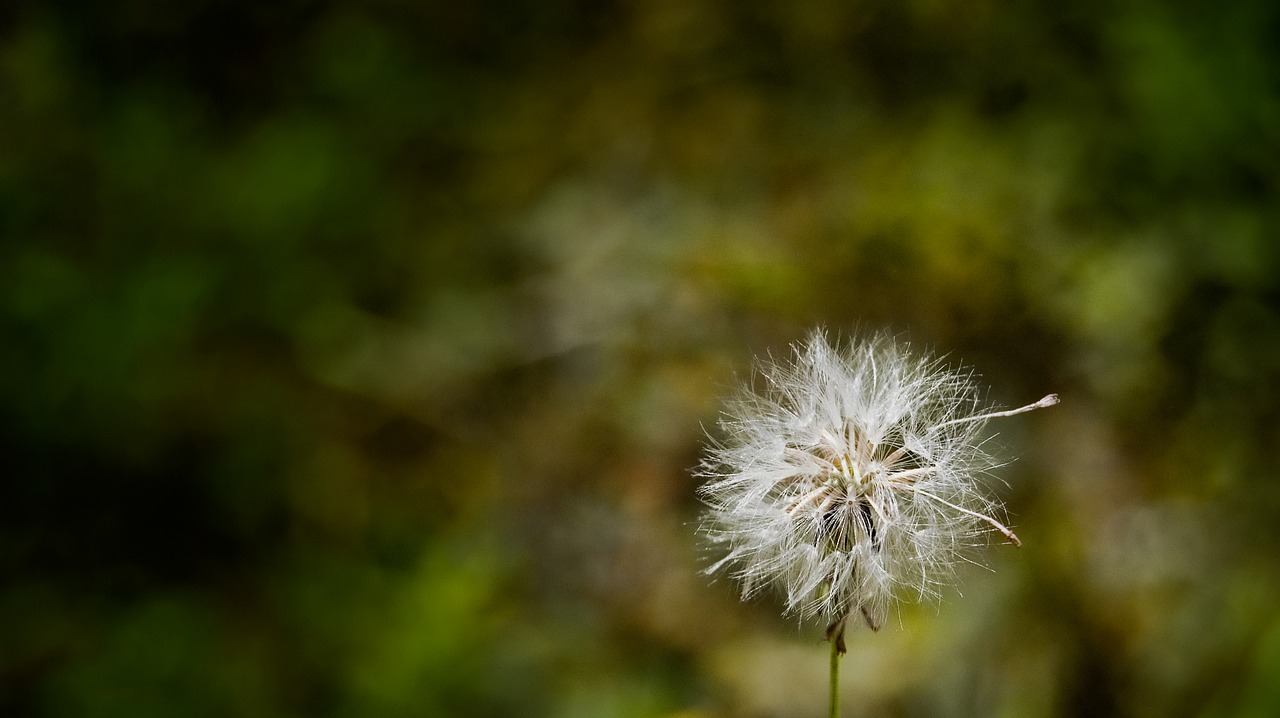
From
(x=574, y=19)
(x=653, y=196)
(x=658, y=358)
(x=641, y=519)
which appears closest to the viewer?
(x=641, y=519)

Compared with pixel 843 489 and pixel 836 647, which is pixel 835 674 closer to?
pixel 836 647

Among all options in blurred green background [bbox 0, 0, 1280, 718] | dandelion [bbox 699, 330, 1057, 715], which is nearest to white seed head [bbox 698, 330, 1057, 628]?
dandelion [bbox 699, 330, 1057, 715]

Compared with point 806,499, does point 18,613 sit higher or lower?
higher

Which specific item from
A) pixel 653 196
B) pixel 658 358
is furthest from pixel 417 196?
pixel 658 358

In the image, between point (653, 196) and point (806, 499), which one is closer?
point (806, 499)

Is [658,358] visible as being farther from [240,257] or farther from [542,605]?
[240,257]

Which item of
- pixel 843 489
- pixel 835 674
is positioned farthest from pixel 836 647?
pixel 843 489

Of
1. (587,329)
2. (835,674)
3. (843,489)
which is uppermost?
(587,329)
